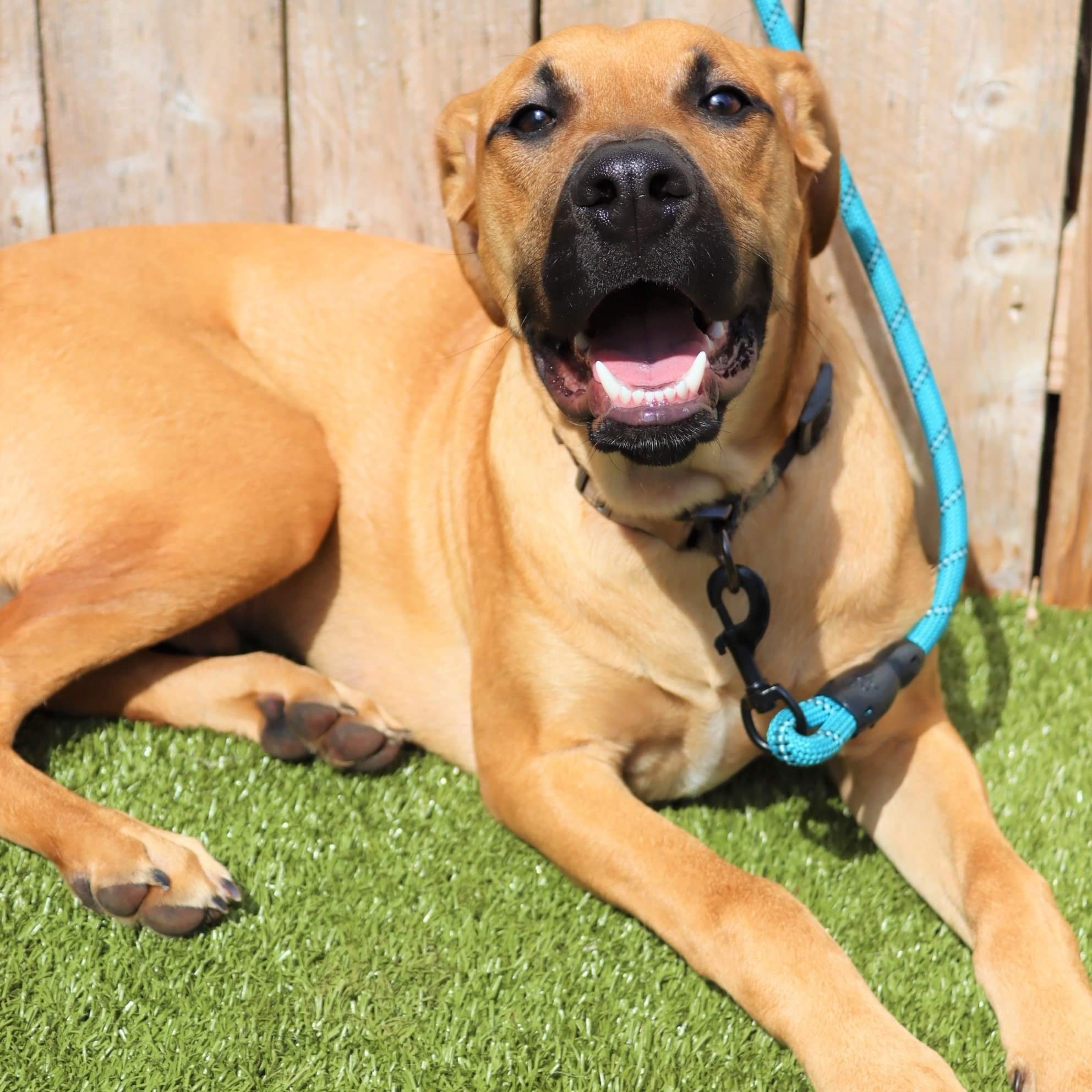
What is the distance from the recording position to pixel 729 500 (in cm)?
254

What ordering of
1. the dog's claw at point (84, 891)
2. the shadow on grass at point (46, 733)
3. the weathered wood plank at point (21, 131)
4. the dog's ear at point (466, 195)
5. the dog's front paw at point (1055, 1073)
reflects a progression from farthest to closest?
1. the weathered wood plank at point (21, 131)
2. the shadow on grass at point (46, 733)
3. the dog's ear at point (466, 195)
4. the dog's claw at point (84, 891)
5. the dog's front paw at point (1055, 1073)

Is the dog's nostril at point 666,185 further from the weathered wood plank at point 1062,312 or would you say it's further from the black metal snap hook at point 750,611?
Answer: the weathered wood plank at point 1062,312

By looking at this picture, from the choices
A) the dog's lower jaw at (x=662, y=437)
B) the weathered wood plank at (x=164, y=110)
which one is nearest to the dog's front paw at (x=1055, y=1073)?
the dog's lower jaw at (x=662, y=437)

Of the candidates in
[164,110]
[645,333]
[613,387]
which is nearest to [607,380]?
[613,387]

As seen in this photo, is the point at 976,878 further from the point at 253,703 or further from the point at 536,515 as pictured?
the point at 253,703

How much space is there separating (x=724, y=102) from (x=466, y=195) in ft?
1.99

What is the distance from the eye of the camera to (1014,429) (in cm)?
346

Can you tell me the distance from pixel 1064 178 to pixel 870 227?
0.64 m

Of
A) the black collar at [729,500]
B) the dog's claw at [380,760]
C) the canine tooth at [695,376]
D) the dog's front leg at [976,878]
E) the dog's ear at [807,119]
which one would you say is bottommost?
the dog's claw at [380,760]

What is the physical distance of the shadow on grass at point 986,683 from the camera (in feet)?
10.1

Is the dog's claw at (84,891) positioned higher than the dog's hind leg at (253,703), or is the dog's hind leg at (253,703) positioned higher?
the dog's claw at (84,891)

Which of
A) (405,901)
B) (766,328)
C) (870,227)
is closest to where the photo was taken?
(766,328)

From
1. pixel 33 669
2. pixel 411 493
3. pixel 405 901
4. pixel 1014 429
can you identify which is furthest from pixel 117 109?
pixel 1014 429

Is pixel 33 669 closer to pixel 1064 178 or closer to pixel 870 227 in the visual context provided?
pixel 870 227
